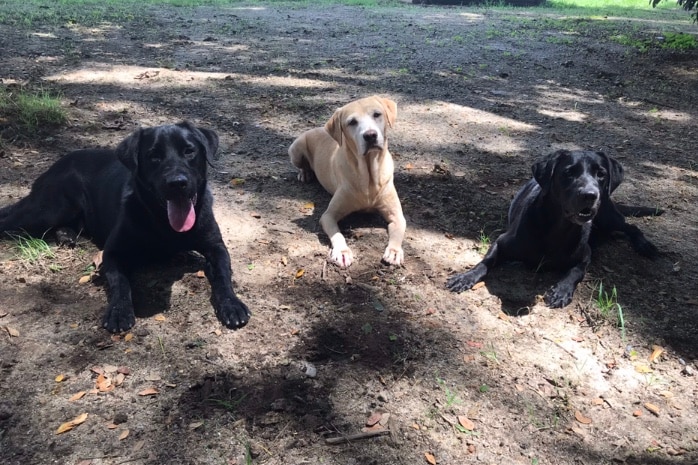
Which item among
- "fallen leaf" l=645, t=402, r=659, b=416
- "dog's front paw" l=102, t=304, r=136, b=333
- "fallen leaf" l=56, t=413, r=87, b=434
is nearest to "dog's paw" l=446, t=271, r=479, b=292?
"fallen leaf" l=645, t=402, r=659, b=416

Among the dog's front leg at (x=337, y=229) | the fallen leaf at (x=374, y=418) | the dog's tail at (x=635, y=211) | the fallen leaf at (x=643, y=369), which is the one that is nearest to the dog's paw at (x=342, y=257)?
the dog's front leg at (x=337, y=229)

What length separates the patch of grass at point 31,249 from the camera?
159 inches

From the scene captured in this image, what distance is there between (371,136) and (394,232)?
29.8 inches

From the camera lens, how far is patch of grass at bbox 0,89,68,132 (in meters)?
6.02

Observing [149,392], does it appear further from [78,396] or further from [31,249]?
[31,249]

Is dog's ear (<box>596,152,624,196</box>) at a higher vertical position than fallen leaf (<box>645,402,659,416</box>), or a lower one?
higher

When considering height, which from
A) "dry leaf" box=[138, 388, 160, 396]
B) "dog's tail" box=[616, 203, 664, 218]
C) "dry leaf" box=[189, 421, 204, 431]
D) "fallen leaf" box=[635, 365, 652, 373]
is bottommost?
"fallen leaf" box=[635, 365, 652, 373]

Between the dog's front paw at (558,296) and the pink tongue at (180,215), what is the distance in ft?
7.96

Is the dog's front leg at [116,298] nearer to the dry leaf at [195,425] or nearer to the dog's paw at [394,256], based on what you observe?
the dry leaf at [195,425]

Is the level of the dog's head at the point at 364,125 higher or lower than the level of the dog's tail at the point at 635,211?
higher

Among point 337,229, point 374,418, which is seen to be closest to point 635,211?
point 337,229

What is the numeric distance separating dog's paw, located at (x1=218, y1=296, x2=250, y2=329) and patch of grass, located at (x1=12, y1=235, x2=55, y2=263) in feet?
4.72

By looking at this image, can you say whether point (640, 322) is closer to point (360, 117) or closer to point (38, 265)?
point (360, 117)

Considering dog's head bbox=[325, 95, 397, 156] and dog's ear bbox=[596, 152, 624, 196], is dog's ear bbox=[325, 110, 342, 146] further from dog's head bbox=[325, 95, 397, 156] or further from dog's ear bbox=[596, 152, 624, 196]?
dog's ear bbox=[596, 152, 624, 196]
